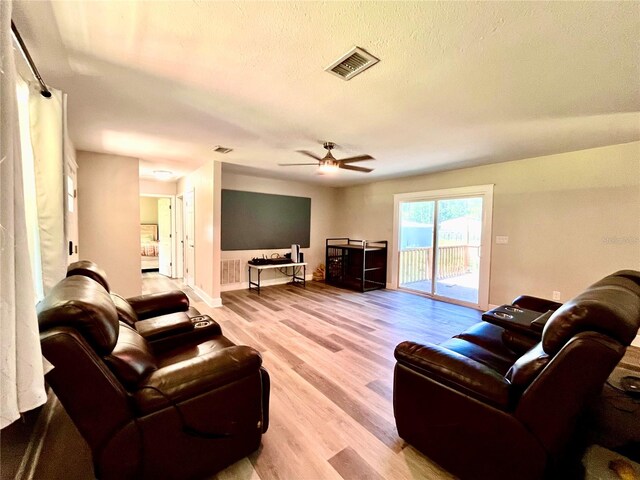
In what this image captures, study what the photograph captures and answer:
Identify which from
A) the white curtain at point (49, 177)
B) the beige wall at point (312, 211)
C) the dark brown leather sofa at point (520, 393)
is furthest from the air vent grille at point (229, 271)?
the dark brown leather sofa at point (520, 393)

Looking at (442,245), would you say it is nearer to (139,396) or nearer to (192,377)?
(192,377)

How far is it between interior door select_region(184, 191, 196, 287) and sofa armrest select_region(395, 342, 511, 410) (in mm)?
4920

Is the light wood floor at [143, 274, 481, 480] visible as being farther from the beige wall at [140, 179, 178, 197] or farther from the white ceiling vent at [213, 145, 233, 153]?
the beige wall at [140, 179, 178, 197]

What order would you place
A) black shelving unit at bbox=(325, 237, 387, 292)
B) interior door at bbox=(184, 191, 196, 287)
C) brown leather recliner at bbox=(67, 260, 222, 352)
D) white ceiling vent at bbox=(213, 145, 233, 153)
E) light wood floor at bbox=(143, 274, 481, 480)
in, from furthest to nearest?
black shelving unit at bbox=(325, 237, 387, 292)
interior door at bbox=(184, 191, 196, 287)
white ceiling vent at bbox=(213, 145, 233, 153)
brown leather recliner at bbox=(67, 260, 222, 352)
light wood floor at bbox=(143, 274, 481, 480)

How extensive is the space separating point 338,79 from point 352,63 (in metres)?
0.20

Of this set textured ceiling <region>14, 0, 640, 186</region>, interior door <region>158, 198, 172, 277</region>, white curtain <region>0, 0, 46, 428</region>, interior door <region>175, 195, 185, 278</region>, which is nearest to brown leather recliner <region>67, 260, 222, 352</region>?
white curtain <region>0, 0, 46, 428</region>

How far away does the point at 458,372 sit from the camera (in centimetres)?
136

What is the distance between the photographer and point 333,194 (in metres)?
7.11

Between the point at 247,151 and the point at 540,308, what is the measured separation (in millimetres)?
3744

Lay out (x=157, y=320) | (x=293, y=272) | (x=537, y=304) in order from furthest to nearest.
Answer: (x=293, y=272) < (x=537, y=304) < (x=157, y=320)

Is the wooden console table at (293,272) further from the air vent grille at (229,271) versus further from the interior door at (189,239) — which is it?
the interior door at (189,239)

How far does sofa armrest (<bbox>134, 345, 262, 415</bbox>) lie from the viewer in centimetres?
119

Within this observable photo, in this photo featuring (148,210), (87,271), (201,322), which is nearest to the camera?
(87,271)

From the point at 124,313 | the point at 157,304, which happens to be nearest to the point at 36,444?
the point at 124,313
